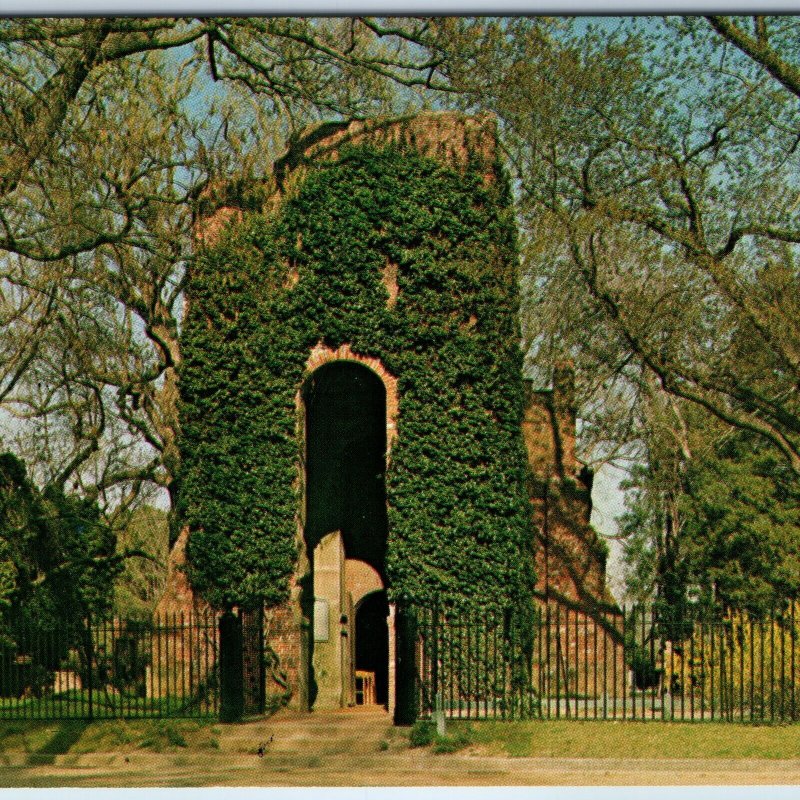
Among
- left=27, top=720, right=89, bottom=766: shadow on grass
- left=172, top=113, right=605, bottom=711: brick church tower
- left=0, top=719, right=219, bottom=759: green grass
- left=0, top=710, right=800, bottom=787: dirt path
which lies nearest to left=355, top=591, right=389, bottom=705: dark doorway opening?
left=172, top=113, right=605, bottom=711: brick church tower

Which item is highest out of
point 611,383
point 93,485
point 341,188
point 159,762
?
point 341,188

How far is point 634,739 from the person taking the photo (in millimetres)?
19469

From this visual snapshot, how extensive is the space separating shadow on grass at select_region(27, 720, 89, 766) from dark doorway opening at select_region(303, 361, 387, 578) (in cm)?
663

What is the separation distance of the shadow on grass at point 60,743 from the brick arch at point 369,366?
21.7 feet

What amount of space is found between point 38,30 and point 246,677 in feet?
36.1

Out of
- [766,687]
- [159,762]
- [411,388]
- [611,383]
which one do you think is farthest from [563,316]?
[159,762]

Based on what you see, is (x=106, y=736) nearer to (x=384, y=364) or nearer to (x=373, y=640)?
(x=373, y=640)

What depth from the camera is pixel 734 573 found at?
4094cm

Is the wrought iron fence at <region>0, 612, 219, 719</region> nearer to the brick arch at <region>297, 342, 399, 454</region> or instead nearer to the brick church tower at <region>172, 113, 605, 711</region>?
the brick church tower at <region>172, 113, 605, 711</region>

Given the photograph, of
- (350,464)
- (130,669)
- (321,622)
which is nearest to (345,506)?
(350,464)

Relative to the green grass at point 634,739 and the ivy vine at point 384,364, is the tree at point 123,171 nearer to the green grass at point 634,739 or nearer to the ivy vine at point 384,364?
the ivy vine at point 384,364

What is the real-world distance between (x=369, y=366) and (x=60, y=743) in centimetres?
802

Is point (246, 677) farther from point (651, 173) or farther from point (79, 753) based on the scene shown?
point (651, 173)

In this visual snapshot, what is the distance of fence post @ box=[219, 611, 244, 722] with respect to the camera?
71.2ft
